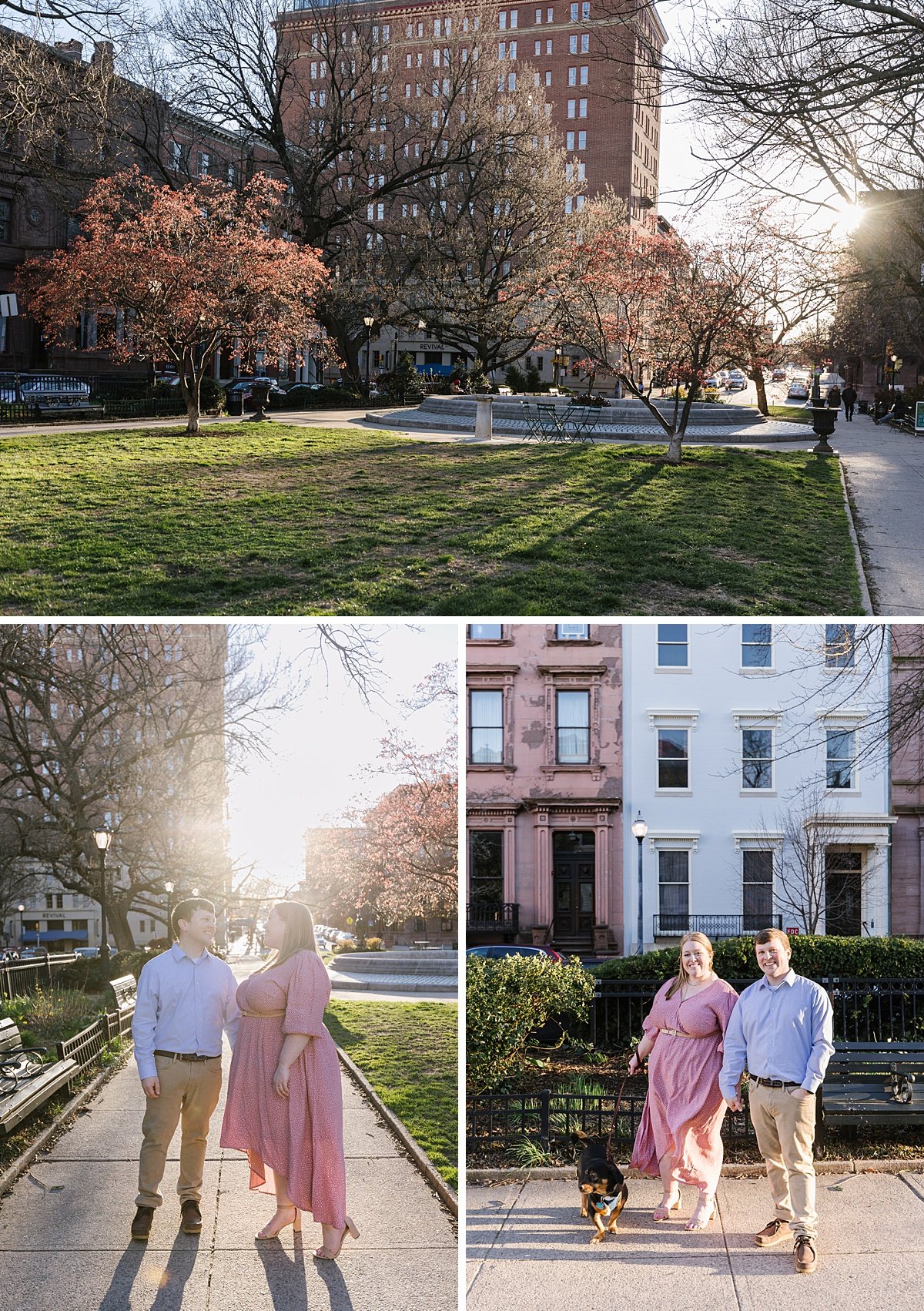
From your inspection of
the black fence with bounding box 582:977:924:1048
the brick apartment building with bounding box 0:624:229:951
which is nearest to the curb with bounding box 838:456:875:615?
the black fence with bounding box 582:977:924:1048

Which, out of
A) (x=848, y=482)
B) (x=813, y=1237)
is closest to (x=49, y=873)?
(x=813, y=1237)

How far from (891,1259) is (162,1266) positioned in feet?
10.6

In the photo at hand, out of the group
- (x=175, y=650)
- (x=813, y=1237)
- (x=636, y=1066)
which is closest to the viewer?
(x=813, y=1237)

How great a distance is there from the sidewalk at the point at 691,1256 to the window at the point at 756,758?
5509mm

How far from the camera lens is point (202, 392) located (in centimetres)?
2812

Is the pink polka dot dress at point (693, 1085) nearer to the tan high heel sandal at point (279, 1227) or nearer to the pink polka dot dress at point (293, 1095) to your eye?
the pink polka dot dress at point (293, 1095)

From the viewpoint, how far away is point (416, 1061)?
7898 mm

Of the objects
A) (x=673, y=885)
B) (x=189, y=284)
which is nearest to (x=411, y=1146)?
(x=673, y=885)

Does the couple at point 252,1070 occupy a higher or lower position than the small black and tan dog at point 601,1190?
higher

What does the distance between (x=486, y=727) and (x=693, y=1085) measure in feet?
9.09

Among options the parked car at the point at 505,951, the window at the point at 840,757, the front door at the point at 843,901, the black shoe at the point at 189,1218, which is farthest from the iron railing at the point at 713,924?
the black shoe at the point at 189,1218

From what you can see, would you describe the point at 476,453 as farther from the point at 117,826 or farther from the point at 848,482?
the point at 117,826

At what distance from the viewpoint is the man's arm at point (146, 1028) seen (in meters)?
5.34

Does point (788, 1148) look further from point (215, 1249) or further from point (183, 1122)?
point (183, 1122)
